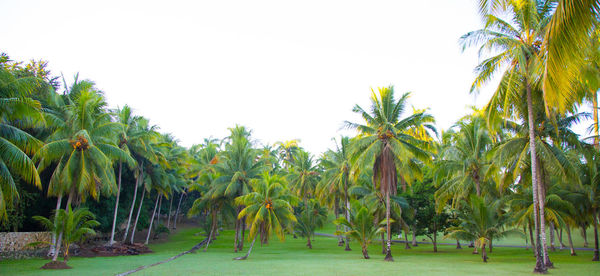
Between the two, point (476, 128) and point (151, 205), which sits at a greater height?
point (476, 128)

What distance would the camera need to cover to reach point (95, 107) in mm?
24266

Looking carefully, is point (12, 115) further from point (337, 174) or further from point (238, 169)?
point (337, 174)

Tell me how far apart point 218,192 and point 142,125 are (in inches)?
374

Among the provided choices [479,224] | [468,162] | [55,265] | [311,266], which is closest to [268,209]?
[311,266]

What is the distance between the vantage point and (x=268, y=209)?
2377 centimetres

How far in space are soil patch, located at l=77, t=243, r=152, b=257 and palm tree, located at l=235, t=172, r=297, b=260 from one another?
9073mm

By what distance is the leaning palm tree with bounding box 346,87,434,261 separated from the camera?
71.8 feet

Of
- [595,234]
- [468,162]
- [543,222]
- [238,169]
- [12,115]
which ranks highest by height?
[468,162]

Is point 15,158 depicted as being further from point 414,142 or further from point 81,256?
point 414,142

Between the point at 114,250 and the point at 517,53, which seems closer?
the point at 517,53

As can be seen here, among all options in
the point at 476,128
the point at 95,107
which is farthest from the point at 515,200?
the point at 95,107

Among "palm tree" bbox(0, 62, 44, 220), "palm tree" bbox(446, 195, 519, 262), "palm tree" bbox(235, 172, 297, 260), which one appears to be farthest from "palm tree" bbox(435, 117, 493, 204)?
"palm tree" bbox(0, 62, 44, 220)

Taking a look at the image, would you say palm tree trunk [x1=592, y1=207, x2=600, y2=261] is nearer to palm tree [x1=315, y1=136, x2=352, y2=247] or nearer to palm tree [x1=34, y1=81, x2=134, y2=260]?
palm tree [x1=315, y1=136, x2=352, y2=247]

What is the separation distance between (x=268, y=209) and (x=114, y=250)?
11.5 m
